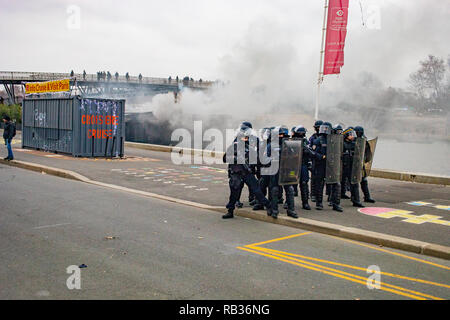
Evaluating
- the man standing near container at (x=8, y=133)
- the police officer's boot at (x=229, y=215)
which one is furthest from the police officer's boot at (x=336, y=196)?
the man standing near container at (x=8, y=133)

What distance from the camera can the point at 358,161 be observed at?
9148 mm

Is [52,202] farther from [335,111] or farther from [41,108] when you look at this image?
[335,111]

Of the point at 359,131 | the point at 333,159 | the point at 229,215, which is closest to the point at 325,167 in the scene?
the point at 333,159

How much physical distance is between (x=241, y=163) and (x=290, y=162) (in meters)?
0.95

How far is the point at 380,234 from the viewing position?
21.9 ft

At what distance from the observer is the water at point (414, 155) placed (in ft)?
81.1

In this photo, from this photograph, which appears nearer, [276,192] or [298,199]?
[276,192]

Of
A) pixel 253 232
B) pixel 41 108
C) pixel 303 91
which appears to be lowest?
pixel 253 232

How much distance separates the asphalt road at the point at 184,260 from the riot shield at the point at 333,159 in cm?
208

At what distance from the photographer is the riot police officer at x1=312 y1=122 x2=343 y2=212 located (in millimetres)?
8766

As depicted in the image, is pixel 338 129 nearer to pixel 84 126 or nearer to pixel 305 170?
pixel 305 170

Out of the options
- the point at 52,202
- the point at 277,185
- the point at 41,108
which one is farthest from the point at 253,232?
the point at 41,108
